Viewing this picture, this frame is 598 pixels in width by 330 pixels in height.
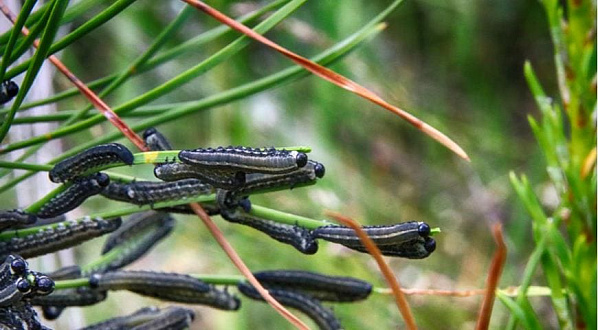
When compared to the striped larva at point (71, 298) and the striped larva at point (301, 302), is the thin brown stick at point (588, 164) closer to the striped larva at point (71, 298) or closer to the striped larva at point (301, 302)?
the striped larva at point (301, 302)

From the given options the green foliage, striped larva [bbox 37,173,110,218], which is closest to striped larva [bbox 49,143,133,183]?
striped larva [bbox 37,173,110,218]

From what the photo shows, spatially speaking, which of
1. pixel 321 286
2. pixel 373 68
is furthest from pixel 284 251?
pixel 321 286

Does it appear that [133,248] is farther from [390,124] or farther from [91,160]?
[390,124]

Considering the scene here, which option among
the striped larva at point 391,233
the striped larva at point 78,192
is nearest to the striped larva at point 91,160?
the striped larva at point 78,192

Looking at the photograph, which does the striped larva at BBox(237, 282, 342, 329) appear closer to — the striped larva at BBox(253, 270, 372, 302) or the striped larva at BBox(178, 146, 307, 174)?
the striped larva at BBox(253, 270, 372, 302)

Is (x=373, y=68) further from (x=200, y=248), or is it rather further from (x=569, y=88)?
(x=569, y=88)
